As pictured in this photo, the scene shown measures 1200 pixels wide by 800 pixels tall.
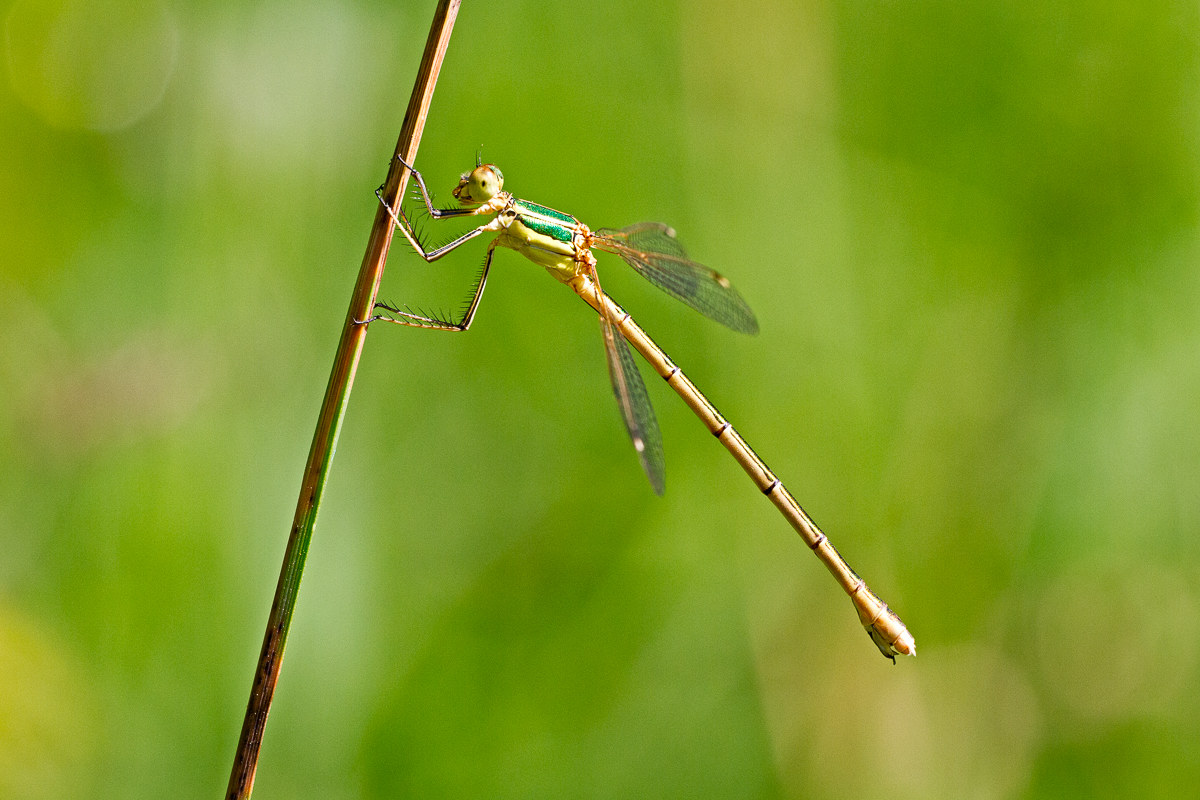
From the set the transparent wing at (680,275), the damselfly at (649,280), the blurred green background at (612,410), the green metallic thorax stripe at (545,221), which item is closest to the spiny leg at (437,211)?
the damselfly at (649,280)

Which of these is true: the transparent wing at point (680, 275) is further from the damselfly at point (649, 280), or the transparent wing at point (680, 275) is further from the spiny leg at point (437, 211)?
the spiny leg at point (437, 211)

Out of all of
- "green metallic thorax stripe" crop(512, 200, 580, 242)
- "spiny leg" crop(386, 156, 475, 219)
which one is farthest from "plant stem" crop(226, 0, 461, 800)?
"green metallic thorax stripe" crop(512, 200, 580, 242)

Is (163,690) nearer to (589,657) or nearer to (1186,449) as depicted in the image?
(589,657)

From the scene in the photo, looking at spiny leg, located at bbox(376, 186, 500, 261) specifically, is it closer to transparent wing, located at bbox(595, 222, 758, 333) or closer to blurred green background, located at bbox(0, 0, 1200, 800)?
transparent wing, located at bbox(595, 222, 758, 333)

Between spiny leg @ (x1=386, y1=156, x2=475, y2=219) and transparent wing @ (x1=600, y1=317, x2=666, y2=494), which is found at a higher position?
spiny leg @ (x1=386, y1=156, x2=475, y2=219)

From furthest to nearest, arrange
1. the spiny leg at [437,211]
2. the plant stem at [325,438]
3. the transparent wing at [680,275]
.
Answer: the transparent wing at [680,275]
the spiny leg at [437,211]
the plant stem at [325,438]

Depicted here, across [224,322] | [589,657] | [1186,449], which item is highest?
[224,322]

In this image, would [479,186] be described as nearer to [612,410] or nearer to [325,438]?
[325,438]

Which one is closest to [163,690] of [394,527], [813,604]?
[394,527]
